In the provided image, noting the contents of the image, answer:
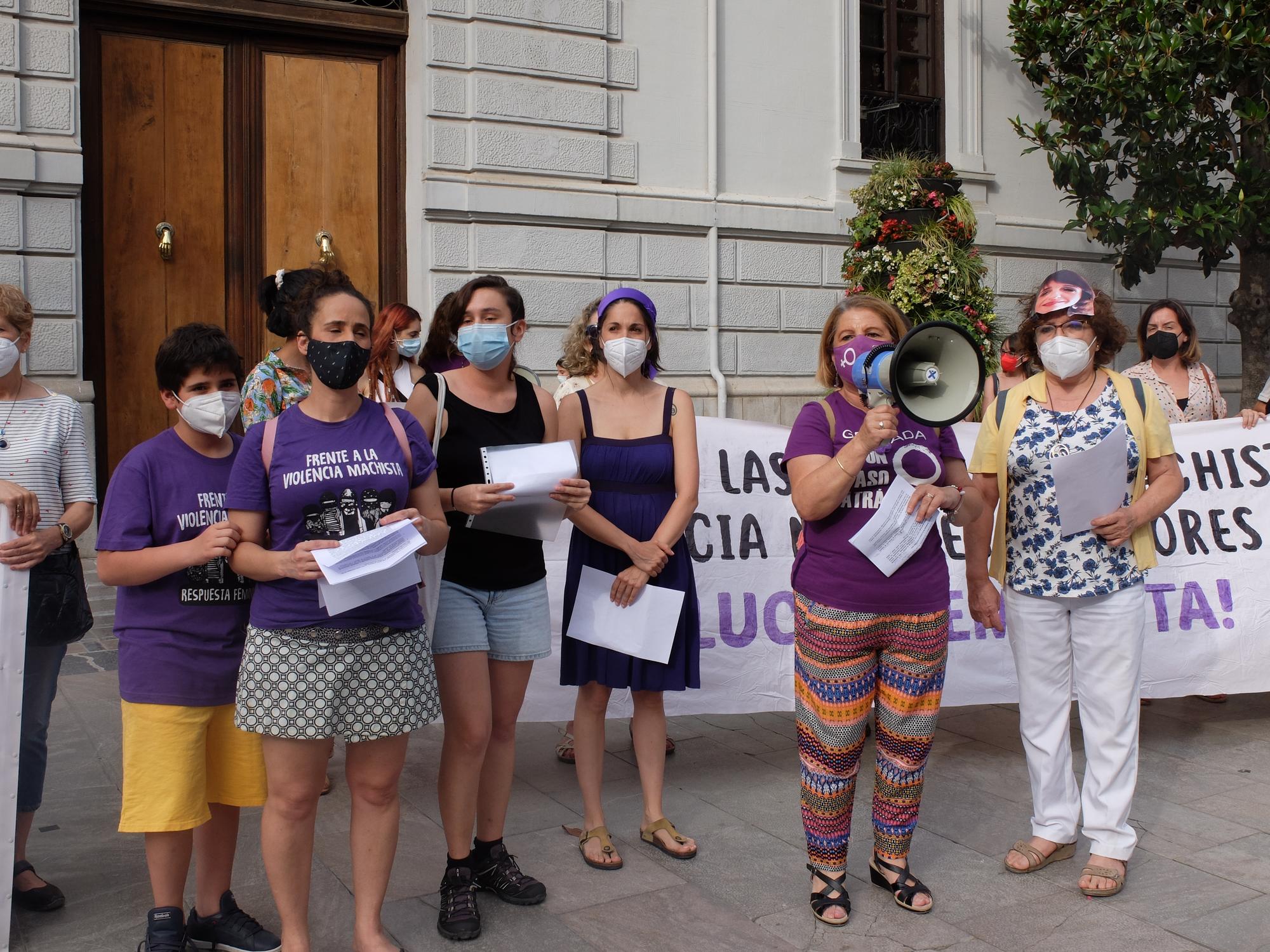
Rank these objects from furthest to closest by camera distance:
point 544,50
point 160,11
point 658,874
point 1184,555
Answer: point 544,50
point 160,11
point 1184,555
point 658,874

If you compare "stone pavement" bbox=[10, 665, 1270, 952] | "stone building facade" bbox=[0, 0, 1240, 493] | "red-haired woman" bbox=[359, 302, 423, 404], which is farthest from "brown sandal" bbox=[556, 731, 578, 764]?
"stone building facade" bbox=[0, 0, 1240, 493]

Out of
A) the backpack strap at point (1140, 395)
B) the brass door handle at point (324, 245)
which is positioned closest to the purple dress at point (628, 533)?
the backpack strap at point (1140, 395)

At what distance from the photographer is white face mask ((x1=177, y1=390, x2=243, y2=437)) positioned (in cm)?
319

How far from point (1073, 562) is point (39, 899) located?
11.2 feet

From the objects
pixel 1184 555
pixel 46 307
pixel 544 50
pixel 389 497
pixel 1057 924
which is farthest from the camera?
pixel 544 50

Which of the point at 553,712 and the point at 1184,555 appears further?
the point at 1184,555

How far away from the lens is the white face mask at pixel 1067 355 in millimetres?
3930

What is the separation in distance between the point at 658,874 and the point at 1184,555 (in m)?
3.25

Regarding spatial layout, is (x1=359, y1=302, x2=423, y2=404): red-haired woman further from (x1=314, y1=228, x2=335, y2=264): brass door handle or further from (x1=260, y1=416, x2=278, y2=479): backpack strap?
(x1=314, y1=228, x2=335, y2=264): brass door handle

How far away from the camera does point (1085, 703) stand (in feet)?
13.2

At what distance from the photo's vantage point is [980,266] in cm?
1025

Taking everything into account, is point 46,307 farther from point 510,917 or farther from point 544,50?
point 510,917

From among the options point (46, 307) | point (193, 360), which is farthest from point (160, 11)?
point (193, 360)

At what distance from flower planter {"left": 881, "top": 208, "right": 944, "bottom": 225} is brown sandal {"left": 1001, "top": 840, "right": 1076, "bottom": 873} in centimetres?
725
